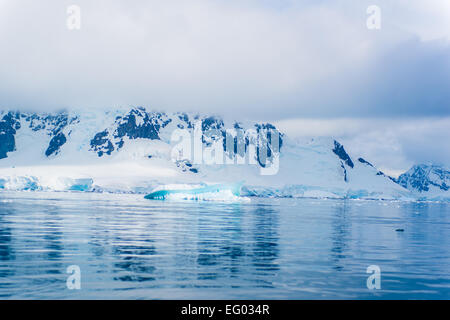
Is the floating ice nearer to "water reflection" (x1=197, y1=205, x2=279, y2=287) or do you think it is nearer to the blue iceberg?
the blue iceberg

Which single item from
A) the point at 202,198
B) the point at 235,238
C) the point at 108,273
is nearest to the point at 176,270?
the point at 108,273

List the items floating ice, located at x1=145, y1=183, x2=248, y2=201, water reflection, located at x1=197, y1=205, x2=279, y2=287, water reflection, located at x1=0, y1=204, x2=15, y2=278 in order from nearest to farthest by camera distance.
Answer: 1. water reflection, located at x1=0, y1=204, x2=15, y2=278
2. water reflection, located at x1=197, y1=205, x2=279, y2=287
3. floating ice, located at x1=145, y1=183, x2=248, y2=201

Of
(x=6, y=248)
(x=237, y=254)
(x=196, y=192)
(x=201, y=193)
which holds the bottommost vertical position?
(x=201, y=193)

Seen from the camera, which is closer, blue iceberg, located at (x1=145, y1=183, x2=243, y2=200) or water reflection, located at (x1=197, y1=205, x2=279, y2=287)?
water reflection, located at (x1=197, y1=205, x2=279, y2=287)

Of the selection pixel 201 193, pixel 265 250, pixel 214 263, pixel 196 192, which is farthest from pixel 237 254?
pixel 201 193

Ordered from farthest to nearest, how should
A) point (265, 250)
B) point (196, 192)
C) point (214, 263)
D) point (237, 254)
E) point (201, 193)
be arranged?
point (201, 193), point (196, 192), point (265, 250), point (237, 254), point (214, 263)

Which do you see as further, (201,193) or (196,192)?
(201,193)

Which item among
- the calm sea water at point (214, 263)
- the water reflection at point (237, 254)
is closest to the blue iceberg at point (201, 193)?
the water reflection at point (237, 254)

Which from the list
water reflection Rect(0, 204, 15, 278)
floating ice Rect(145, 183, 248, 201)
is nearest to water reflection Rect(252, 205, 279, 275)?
water reflection Rect(0, 204, 15, 278)

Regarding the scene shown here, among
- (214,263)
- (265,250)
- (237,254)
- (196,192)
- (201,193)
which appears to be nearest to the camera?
(214,263)

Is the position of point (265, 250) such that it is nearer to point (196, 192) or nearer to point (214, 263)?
point (214, 263)

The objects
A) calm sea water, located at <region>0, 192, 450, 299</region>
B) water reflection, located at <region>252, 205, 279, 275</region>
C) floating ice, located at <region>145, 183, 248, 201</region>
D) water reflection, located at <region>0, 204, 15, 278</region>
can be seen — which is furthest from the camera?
floating ice, located at <region>145, 183, 248, 201</region>

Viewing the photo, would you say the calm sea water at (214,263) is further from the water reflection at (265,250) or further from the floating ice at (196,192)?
the floating ice at (196,192)
